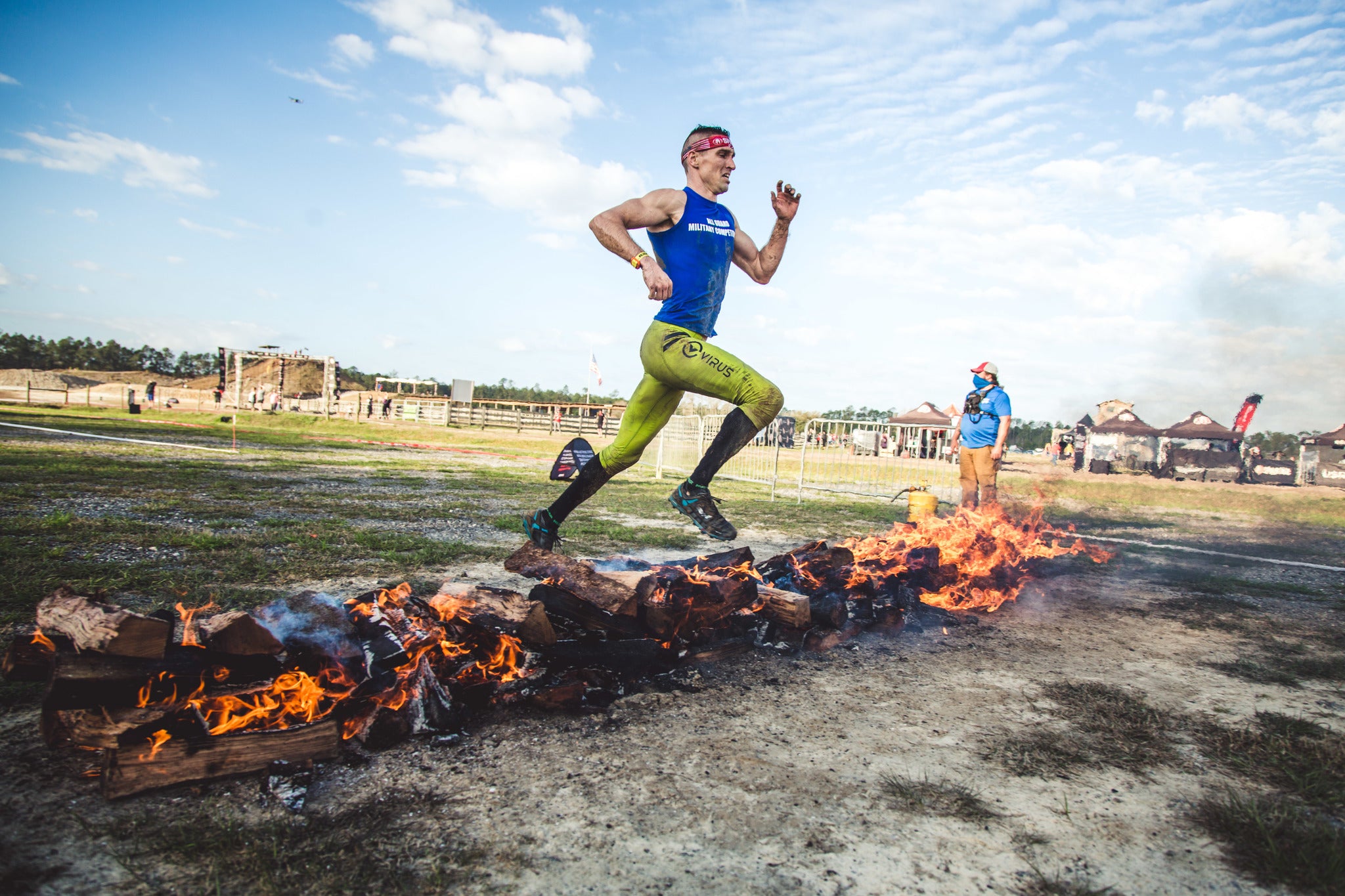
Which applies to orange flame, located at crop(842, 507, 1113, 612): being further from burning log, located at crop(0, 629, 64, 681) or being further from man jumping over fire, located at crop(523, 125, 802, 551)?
burning log, located at crop(0, 629, 64, 681)

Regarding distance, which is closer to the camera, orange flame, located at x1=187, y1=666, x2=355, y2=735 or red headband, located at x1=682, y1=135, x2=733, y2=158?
orange flame, located at x1=187, y1=666, x2=355, y2=735

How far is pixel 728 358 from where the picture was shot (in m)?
3.55

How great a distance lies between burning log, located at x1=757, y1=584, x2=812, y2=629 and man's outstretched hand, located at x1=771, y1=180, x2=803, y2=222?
2263 mm

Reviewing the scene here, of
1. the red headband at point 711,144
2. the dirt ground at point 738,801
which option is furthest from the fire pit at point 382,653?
the red headband at point 711,144

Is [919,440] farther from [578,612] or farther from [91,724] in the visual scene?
[91,724]

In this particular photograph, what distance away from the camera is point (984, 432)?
29.1 ft

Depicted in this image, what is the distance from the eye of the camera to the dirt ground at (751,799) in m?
1.49

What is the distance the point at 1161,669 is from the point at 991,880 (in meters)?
2.38

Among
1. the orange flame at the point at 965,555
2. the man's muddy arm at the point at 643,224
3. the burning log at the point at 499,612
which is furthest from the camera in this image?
the orange flame at the point at 965,555

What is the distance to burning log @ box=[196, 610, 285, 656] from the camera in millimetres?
2098

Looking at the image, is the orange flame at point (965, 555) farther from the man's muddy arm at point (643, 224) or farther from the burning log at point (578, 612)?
the man's muddy arm at point (643, 224)

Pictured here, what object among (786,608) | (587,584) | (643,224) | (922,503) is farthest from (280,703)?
(922,503)

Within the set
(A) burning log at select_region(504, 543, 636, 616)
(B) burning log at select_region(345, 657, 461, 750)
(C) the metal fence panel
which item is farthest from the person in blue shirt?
(B) burning log at select_region(345, 657, 461, 750)

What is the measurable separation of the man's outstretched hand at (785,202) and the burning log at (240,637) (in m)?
3.41
